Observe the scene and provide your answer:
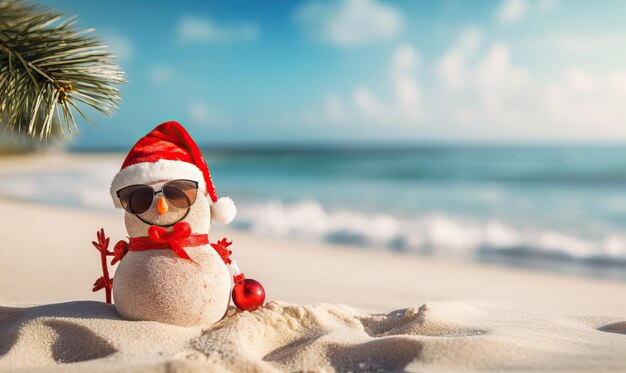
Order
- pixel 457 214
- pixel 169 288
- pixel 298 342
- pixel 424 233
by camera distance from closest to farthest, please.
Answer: pixel 169 288
pixel 298 342
pixel 424 233
pixel 457 214

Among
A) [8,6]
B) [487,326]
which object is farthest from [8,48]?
[487,326]

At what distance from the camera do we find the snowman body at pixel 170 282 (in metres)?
2.86

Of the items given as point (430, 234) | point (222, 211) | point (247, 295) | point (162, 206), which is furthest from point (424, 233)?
point (162, 206)

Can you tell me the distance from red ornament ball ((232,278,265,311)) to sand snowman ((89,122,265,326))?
25 millimetres

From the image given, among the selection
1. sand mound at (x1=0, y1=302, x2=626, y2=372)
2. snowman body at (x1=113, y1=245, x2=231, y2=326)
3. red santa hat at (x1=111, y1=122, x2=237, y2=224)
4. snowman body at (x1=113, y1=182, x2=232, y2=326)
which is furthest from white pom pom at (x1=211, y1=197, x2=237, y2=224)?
sand mound at (x1=0, y1=302, x2=626, y2=372)

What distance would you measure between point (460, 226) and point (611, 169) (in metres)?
21.7

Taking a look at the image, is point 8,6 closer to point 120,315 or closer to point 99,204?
point 120,315

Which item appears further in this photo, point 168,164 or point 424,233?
point 424,233

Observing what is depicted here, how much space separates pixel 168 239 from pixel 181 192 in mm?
262

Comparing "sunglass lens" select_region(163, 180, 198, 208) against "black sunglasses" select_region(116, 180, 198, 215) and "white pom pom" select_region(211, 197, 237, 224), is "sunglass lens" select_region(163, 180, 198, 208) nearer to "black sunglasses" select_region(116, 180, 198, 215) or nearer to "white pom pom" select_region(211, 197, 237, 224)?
"black sunglasses" select_region(116, 180, 198, 215)

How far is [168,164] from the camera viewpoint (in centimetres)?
301

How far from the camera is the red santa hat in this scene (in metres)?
2.98

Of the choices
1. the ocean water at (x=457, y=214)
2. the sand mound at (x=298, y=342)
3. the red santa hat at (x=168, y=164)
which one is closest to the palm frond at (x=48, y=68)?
the red santa hat at (x=168, y=164)

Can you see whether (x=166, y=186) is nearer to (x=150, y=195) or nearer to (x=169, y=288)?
(x=150, y=195)
